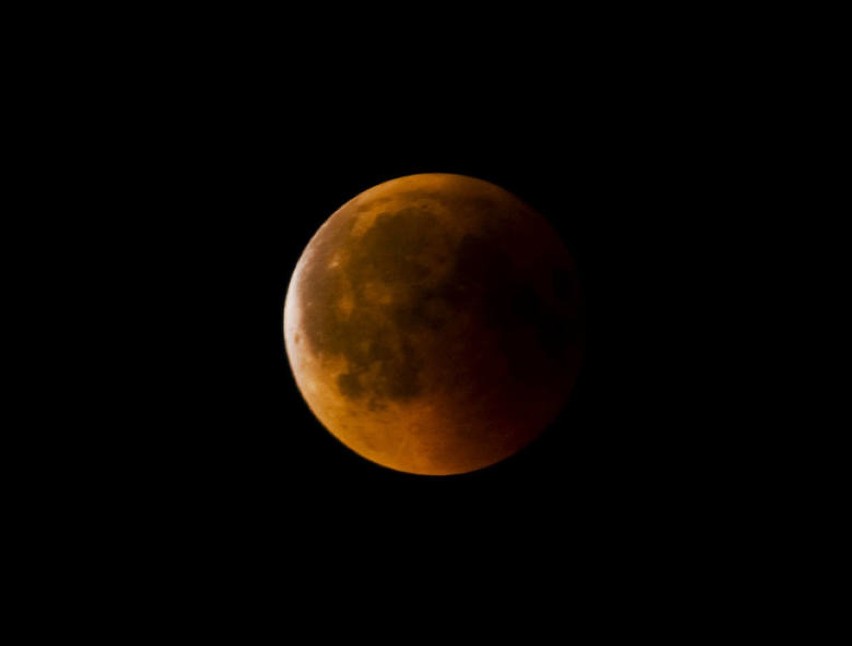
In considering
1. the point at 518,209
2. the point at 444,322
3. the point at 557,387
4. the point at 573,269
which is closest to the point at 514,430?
the point at 557,387

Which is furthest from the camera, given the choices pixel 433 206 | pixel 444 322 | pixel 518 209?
pixel 518 209

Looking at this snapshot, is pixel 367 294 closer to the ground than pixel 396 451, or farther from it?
farther from it

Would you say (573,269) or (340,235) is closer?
(340,235)

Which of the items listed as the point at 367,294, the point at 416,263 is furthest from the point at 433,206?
the point at 367,294

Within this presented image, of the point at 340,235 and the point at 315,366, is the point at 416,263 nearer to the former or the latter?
the point at 340,235

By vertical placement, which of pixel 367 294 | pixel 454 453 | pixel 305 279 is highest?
pixel 305 279

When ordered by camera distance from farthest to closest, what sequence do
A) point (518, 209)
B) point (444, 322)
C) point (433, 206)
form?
1. point (518, 209)
2. point (433, 206)
3. point (444, 322)

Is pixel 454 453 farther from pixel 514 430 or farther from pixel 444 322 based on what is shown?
pixel 444 322
